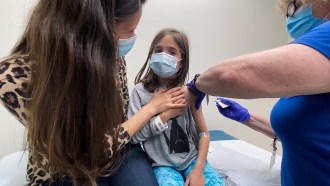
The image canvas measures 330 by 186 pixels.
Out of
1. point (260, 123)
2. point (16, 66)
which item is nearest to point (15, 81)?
point (16, 66)

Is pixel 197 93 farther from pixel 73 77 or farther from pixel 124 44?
pixel 73 77

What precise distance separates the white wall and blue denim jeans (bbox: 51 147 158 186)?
3.34ft

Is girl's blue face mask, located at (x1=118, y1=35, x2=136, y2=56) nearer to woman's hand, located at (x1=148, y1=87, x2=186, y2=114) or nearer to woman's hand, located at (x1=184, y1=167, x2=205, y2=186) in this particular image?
woman's hand, located at (x1=148, y1=87, x2=186, y2=114)

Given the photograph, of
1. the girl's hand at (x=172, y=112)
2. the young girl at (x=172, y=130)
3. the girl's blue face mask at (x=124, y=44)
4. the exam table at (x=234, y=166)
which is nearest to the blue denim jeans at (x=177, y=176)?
the young girl at (x=172, y=130)

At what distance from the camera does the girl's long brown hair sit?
2.36 ft

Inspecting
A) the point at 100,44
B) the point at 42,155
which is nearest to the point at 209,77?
the point at 100,44

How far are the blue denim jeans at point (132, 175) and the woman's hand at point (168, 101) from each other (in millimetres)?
269

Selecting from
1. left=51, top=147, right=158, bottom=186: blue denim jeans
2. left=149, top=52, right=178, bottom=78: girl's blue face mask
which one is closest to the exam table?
left=51, top=147, right=158, bottom=186: blue denim jeans

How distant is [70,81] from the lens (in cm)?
73

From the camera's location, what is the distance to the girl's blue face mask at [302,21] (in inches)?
29.0

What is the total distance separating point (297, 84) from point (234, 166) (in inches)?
43.6

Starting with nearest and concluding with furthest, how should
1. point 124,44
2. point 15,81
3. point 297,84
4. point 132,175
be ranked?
1. point 297,84
2. point 15,81
3. point 124,44
4. point 132,175

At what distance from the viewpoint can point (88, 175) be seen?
0.87 meters

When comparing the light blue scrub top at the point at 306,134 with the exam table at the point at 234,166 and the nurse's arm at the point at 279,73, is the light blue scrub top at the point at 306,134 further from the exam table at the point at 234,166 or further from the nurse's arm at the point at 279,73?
the exam table at the point at 234,166
